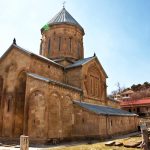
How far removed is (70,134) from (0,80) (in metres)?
8.34

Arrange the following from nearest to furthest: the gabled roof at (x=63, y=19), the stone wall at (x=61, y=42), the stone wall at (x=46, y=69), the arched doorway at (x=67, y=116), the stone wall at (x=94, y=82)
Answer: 1. the arched doorway at (x=67, y=116)
2. the stone wall at (x=46, y=69)
3. the stone wall at (x=94, y=82)
4. the stone wall at (x=61, y=42)
5. the gabled roof at (x=63, y=19)

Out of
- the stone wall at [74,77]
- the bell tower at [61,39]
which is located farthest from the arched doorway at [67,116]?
the bell tower at [61,39]

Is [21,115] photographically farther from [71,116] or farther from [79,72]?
[79,72]

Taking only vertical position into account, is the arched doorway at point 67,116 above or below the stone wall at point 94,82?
below

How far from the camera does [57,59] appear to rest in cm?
2206

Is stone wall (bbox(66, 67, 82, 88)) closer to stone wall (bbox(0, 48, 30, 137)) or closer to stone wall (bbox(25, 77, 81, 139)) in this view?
stone wall (bbox(25, 77, 81, 139))

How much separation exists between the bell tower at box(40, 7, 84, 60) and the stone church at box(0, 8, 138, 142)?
1377 millimetres

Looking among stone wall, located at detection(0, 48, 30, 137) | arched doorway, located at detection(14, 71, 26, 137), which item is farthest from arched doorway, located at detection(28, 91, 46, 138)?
stone wall, located at detection(0, 48, 30, 137)

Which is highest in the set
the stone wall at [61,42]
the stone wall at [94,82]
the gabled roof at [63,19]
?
the gabled roof at [63,19]

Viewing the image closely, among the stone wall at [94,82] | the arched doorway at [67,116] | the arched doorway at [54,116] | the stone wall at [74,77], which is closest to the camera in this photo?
the arched doorway at [54,116]

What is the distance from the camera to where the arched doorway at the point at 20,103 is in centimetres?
1523

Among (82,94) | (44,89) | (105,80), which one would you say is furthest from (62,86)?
(105,80)

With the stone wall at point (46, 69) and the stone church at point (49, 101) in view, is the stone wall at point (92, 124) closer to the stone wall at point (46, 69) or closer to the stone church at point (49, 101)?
the stone church at point (49, 101)

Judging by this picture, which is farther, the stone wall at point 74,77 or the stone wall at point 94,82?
the stone wall at point 94,82
